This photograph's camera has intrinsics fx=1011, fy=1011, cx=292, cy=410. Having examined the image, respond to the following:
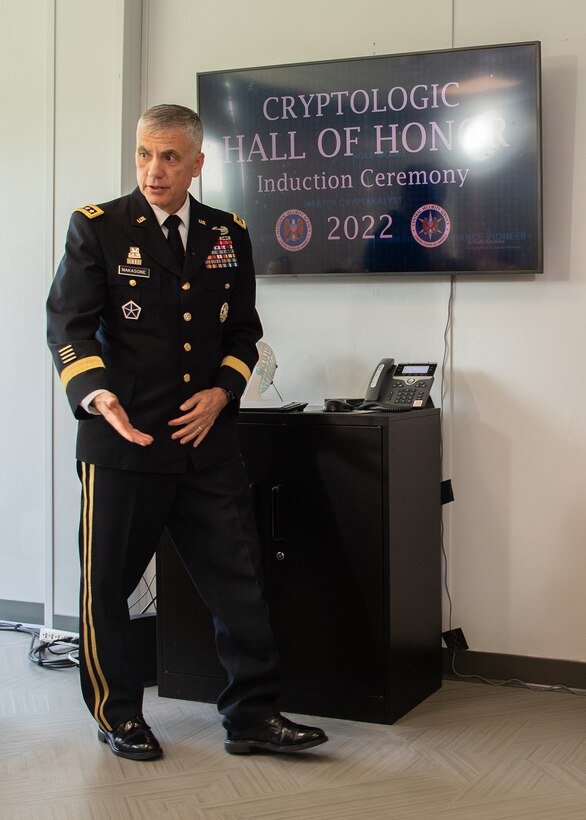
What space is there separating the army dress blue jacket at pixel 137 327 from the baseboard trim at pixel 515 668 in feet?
4.11

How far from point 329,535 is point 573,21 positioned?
5.97 feet

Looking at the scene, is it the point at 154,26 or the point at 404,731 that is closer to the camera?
the point at 404,731

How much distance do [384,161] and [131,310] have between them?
120cm

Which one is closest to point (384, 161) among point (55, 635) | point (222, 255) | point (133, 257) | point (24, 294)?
point (222, 255)

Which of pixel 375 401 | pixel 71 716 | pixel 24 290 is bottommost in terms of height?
pixel 71 716

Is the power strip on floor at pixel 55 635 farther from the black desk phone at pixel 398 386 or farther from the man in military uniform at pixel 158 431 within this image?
the black desk phone at pixel 398 386

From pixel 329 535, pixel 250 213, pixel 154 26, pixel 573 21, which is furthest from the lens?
pixel 154 26

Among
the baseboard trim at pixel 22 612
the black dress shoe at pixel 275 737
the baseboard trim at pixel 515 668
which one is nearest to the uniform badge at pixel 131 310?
the black dress shoe at pixel 275 737

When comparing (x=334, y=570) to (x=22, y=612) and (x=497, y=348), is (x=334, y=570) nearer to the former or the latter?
(x=497, y=348)

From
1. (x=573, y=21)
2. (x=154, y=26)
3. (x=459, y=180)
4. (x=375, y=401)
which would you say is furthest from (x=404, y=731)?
(x=154, y=26)

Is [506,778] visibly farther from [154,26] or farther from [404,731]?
[154,26]

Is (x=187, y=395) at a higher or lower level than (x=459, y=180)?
lower

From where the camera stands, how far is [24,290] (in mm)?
4086

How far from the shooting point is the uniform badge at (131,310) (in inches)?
105
